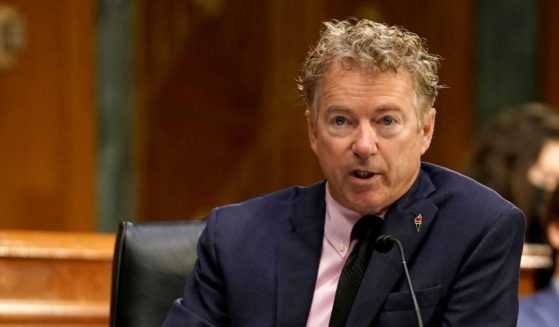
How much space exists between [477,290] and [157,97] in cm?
357

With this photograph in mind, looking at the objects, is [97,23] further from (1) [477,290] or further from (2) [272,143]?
(1) [477,290]

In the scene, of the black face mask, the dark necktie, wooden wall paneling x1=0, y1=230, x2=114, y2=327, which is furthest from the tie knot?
the black face mask

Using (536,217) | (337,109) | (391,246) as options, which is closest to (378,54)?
(337,109)

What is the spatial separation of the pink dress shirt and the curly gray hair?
0.70 feet

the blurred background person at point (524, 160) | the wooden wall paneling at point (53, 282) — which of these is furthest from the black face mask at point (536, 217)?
the wooden wall paneling at point (53, 282)

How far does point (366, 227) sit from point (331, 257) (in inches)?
3.4

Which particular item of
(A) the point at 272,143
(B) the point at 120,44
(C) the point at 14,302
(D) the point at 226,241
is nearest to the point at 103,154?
(B) the point at 120,44

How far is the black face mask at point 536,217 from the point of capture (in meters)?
3.96

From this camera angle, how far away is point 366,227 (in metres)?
2.20

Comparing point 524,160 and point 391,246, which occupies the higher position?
point 391,246

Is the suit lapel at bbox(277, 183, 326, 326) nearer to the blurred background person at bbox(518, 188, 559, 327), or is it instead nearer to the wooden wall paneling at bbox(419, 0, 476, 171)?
the blurred background person at bbox(518, 188, 559, 327)

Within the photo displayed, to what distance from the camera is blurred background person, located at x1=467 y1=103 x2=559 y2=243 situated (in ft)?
13.3

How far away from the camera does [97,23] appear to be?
5.20 metres

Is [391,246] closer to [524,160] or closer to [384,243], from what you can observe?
[384,243]
